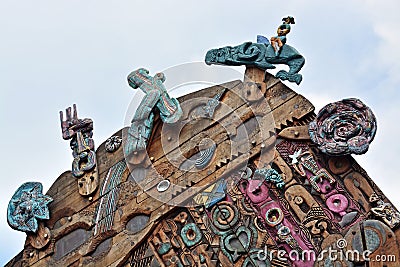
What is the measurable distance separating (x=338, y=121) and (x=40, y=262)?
9.94ft

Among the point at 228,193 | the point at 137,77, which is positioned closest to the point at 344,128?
the point at 228,193

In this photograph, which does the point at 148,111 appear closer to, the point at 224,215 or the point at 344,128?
the point at 224,215

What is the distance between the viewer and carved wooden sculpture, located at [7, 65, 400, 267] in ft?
20.8

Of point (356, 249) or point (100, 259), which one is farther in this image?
point (100, 259)

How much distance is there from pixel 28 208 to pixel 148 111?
1.46 metres

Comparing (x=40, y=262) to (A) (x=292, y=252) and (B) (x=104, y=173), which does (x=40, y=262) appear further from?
(A) (x=292, y=252)

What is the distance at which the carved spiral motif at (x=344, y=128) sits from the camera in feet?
20.7

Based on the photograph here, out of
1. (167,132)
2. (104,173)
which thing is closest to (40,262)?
(104,173)

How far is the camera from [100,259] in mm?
7383

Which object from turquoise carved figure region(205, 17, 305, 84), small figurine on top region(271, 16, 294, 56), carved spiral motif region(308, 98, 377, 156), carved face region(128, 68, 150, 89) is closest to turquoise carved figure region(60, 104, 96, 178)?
carved face region(128, 68, 150, 89)

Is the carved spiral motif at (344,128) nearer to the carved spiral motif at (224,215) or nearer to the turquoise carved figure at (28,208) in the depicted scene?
the carved spiral motif at (224,215)

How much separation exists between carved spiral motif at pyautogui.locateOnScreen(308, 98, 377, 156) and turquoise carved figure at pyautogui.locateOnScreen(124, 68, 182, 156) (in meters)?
1.36

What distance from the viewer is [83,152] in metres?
7.86

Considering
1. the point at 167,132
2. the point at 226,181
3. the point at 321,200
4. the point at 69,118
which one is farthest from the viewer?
the point at 69,118
